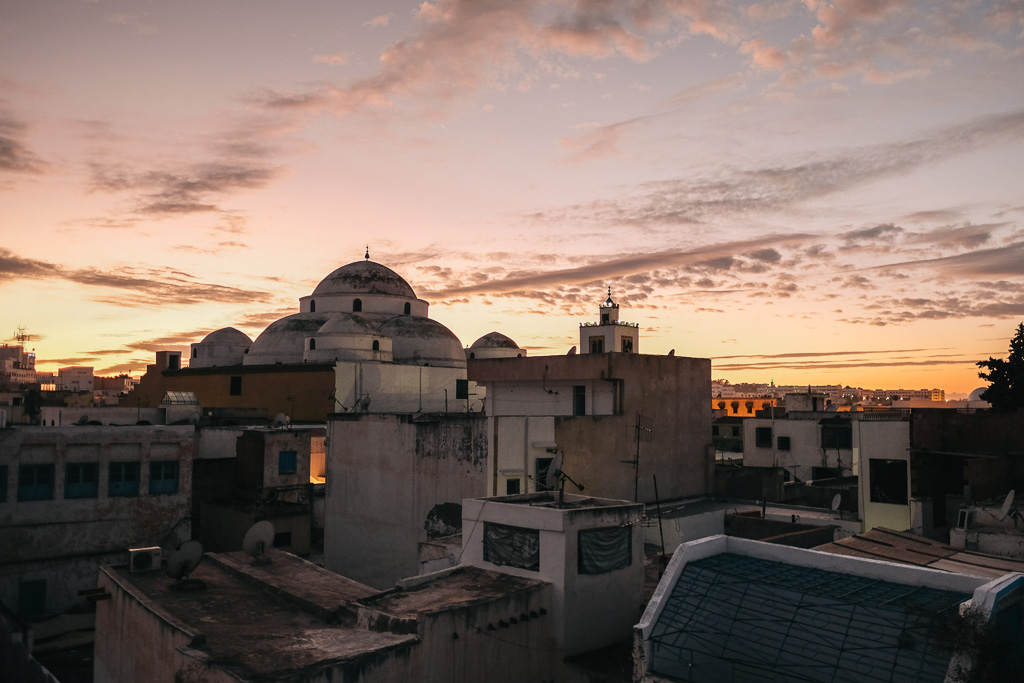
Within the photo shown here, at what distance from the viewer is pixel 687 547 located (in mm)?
11320

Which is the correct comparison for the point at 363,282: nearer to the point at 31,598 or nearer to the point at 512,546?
the point at 31,598

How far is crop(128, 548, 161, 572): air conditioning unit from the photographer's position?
17594mm

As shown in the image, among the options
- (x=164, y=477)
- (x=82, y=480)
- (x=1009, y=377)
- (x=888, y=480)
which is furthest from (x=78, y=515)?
(x=1009, y=377)

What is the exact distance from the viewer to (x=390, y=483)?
25.0 m

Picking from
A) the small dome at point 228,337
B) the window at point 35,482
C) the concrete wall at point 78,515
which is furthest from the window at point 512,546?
the small dome at point 228,337

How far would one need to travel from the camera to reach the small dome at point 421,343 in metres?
49.4

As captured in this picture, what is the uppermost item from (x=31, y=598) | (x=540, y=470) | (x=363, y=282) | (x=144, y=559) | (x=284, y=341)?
(x=363, y=282)

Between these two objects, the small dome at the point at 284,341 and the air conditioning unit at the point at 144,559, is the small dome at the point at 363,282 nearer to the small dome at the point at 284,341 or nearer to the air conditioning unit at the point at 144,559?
the small dome at the point at 284,341

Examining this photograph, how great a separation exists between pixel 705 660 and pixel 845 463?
3016 cm

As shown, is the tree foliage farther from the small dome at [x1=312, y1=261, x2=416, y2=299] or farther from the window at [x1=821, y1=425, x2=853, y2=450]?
the small dome at [x1=312, y1=261, x2=416, y2=299]

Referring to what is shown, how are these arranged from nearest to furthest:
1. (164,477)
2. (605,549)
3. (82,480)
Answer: (605,549) < (82,480) < (164,477)

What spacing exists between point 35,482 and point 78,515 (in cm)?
157

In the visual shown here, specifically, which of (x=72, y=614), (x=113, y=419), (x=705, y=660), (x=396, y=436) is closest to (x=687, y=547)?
(x=705, y=660)

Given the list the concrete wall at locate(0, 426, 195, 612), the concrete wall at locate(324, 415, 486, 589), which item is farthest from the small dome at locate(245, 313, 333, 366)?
the concrete wall at locate(0, 426, 195, 612)
